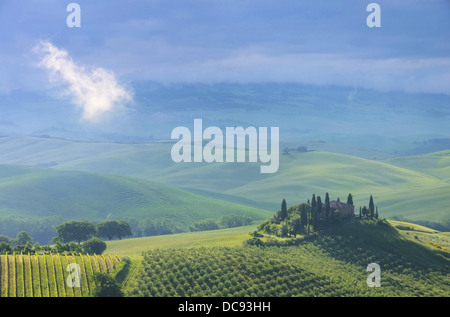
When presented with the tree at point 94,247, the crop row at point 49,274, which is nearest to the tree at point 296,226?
the crop row at point 49,274

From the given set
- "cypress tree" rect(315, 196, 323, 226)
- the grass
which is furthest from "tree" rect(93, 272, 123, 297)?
"cypress tree" rect(315, 196, 323, 226)

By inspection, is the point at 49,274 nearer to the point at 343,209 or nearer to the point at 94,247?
the point at 94,247

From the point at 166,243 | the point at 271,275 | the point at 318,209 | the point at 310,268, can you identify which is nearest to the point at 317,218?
the point at 318,209

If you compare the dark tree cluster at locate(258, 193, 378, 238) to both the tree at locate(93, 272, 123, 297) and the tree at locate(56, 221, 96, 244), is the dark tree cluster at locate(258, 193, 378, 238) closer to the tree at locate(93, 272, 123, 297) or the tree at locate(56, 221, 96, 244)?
the tree at locate(93, 272, 123, 297)
